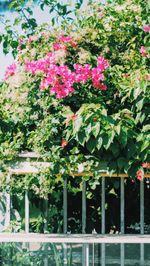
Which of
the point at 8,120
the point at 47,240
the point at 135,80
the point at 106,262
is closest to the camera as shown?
the point at 47,240

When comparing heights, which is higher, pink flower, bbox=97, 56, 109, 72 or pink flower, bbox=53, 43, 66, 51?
pink flower, bbox=53, 43, 66, 51

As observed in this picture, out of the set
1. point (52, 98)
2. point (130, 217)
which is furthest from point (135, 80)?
point (130, 217)

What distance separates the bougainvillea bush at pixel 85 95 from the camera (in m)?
3.82

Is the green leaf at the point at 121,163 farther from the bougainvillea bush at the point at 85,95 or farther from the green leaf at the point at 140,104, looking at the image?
the green leaf at the point at 140,104

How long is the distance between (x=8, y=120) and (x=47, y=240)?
139 centimetres

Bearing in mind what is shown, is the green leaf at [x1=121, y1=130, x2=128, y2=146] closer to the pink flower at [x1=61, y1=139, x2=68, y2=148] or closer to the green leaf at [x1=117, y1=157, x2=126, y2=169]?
the green leaf at [x1=117, y1=157, x2=126, y2=169]

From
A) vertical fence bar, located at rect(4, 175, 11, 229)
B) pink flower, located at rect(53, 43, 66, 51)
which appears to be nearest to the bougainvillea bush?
pink flower, located at rect(53, 43, 66, 51)

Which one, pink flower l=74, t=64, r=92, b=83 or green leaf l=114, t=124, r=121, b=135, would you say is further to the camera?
pink flower l=74, t=64, r=92, b=83

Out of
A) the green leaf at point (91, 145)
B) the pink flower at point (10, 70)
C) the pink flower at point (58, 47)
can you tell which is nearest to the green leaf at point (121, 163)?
the green leaf at point (91, 145)

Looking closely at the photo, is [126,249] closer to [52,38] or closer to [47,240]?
[47,240]

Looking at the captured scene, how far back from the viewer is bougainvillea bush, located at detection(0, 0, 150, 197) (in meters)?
3.82

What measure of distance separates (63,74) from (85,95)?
0.29 meters

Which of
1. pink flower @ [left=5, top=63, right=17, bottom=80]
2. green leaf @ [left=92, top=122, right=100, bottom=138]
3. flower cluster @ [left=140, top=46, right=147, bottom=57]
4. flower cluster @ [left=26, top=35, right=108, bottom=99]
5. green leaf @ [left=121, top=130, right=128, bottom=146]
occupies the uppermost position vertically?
flower cluster @ [left=140, top=46, right=147, bottom=57]

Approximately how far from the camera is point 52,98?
162 inches
